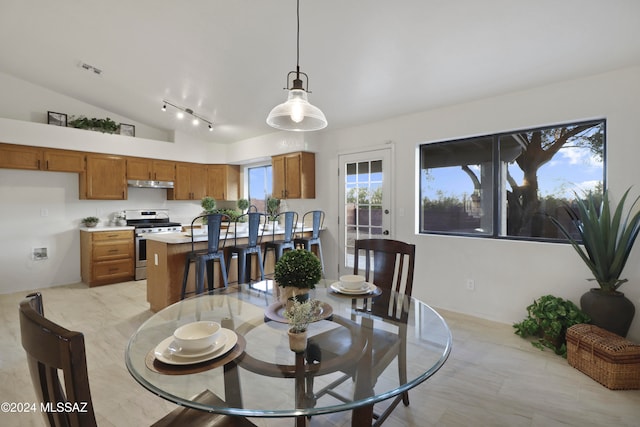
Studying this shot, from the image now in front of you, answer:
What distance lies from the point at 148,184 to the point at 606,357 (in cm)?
622

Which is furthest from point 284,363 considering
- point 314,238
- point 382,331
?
point 314,238

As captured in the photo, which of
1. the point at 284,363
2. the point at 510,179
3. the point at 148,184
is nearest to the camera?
the point at 284,363

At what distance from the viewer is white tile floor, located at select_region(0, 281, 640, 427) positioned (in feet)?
6.13

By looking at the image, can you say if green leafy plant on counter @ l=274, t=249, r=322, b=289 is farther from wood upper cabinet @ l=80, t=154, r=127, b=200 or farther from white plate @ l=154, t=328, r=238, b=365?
wood upper cabinet @ l=80, t=154, r=127, b=200

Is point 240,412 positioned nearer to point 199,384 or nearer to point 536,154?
point 199,384

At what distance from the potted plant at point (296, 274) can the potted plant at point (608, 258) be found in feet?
8.04

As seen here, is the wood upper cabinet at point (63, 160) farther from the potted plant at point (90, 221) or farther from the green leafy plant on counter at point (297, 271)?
the green leafy plant on counter at point (297, 271)

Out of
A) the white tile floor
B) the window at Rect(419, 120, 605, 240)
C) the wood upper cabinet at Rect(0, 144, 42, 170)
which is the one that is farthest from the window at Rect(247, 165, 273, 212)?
the white tile floor

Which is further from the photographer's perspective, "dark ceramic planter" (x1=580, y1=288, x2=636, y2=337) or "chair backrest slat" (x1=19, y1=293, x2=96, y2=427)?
"dark ceramic planter" (x1=580, y1=288, x2=636, y2=337)

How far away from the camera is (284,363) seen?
1.21 m

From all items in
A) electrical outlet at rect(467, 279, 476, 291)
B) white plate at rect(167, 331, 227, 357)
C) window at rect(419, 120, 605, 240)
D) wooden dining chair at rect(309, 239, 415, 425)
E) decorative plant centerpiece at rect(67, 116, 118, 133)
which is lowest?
electrical outlet at rect(467, 279, 476, 291)

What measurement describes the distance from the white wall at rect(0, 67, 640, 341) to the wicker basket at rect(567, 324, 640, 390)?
0.60m

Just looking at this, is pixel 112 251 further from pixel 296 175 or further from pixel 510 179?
pixel 510 179

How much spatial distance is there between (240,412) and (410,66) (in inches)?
120
